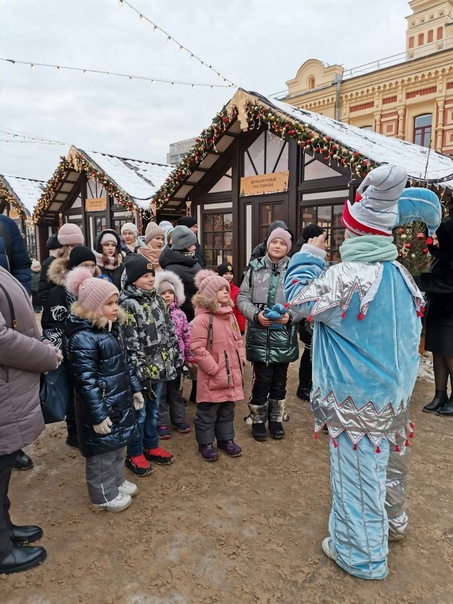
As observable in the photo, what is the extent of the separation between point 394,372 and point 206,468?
1835 millimetres

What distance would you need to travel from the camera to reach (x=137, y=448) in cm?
308

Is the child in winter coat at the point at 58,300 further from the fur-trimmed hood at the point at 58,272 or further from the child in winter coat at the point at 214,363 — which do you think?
the child in winter coat at the point at 214,363

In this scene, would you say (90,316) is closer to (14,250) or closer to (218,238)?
(14,250)

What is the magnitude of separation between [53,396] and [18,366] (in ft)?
1.67

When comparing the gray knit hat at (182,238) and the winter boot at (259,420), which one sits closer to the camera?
the winter boot at (259,420)

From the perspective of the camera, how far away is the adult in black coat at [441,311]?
158 inches

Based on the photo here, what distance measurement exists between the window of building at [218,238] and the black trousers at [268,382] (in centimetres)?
619

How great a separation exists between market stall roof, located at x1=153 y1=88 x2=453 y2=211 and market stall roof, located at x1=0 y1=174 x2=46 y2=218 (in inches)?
309

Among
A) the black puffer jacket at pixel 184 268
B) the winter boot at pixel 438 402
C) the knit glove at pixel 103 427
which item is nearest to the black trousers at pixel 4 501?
the knit glove at pixel 103 427

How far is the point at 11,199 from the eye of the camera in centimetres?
1553

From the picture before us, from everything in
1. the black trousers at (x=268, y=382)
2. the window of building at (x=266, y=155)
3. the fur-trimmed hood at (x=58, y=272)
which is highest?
the window of building at (x=266, y=155)

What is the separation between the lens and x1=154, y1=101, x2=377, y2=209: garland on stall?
6.02m

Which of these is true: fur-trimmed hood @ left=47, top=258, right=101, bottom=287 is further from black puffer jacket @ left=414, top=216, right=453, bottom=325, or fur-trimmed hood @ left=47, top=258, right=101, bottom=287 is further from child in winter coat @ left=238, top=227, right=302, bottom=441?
black puffer jacket @ left=414, top=216, right=453, bottom=325

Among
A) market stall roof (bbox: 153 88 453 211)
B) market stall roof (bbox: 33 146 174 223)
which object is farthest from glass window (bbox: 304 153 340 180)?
market stall roof (bbox: 33 146 174 223)
